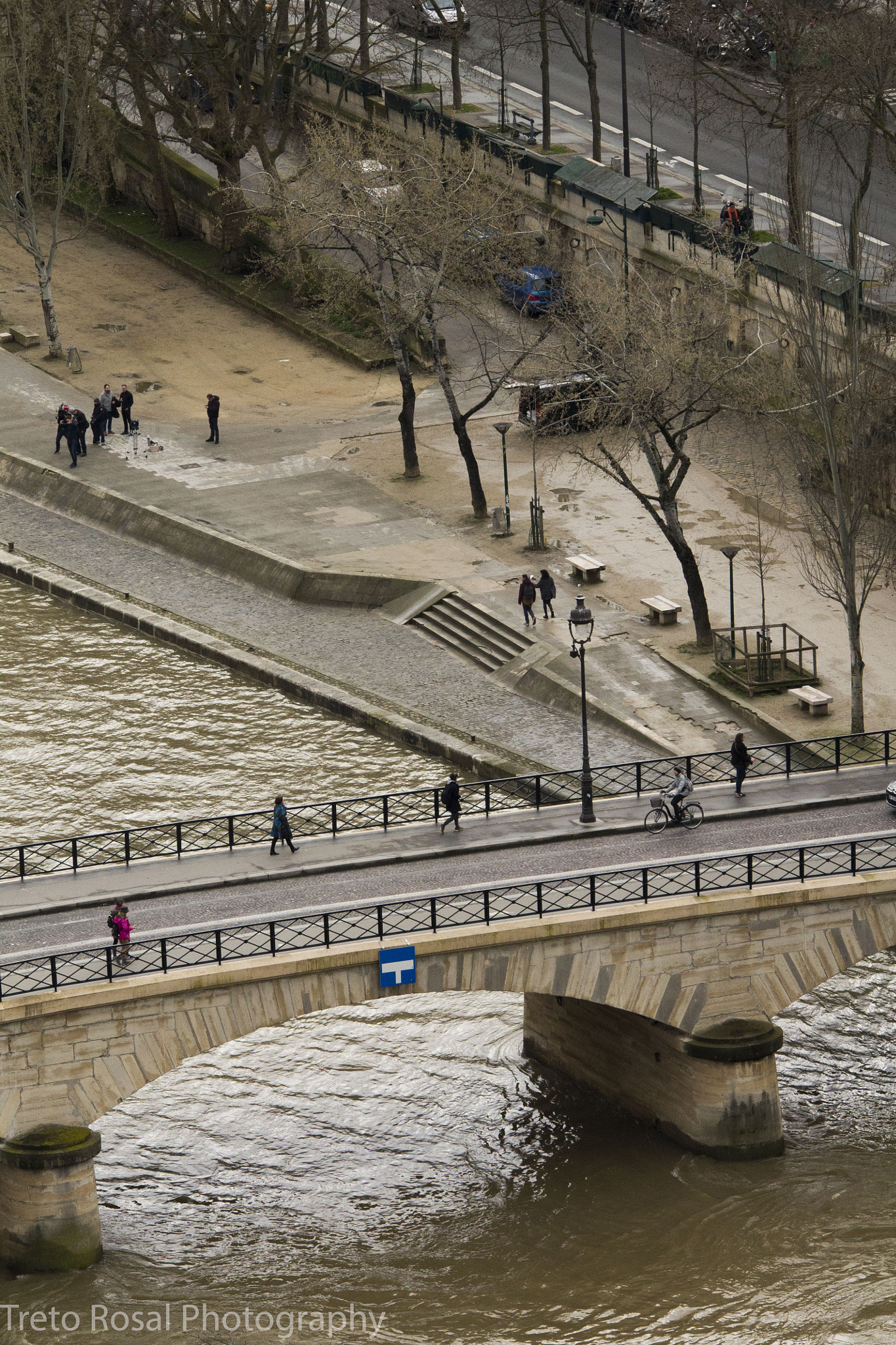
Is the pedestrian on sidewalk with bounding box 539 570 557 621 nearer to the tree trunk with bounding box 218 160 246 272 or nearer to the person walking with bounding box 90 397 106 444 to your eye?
the person walking with bounding box 90 397 106 444

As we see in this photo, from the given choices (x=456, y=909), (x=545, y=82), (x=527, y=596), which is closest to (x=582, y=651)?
(x=456, y=909)

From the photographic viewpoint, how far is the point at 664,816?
1253 inches

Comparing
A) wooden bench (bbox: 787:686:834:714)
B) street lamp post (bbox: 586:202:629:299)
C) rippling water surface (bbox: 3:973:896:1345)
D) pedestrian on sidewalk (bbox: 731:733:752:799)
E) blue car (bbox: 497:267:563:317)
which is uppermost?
street lamp post (bbox: 586:202:629:299)

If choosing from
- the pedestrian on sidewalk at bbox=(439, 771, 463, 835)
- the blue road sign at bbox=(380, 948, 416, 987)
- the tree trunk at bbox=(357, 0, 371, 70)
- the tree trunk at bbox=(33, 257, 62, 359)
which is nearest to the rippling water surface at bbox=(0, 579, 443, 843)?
the pedestrian on sidewalk at bbox=(439, 771, 463, 835)

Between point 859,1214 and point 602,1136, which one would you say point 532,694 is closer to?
point 602,1136

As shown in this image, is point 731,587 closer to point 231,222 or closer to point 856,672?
point 856,672

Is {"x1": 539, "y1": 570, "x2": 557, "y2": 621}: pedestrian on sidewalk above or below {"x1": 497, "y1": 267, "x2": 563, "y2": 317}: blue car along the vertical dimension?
below

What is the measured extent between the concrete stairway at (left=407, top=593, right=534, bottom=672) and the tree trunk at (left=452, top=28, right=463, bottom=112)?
83.4ft

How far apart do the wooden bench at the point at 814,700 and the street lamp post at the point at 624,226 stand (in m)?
17.6

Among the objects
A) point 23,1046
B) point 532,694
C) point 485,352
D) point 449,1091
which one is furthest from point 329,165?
point 23,1046

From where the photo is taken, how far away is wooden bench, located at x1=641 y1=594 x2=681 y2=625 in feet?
149

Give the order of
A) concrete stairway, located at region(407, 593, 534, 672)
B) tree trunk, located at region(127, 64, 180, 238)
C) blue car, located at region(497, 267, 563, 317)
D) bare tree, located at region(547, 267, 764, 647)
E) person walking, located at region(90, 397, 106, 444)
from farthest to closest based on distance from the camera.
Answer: tree trunk, located at region(127, 64, 180, 238), blue car, located at region(497, 267, 563, 317), person walking, located at region(90, 397, 106, 444), concrete stairway, located at region(407, 593, 534, 672), bare tree, located at region(547, 267, 764, 647)

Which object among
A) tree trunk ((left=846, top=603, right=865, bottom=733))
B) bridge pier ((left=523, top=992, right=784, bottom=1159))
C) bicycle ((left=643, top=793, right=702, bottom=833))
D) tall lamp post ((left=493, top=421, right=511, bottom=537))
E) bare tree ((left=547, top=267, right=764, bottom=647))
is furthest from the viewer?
tall lamp post ((left=493, top=421, right=511, bottom=537))

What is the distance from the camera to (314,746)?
4328cm
